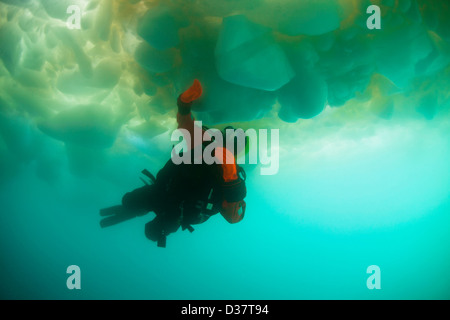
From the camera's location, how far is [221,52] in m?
3.42

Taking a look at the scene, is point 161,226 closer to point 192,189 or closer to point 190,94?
point 192,189

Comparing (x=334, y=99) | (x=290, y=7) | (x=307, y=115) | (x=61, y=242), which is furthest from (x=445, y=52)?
(x=61, y=242)

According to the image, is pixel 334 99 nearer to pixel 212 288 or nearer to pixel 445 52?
pixel 445 52

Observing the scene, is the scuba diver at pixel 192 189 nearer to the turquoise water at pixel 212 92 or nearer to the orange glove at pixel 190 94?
the orange glove at pixel 190 94

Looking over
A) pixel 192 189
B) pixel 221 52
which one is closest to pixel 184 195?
pixel 192 189

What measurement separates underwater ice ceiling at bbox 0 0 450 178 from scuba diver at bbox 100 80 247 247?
3.30 ft

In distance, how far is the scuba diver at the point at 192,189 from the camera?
3.13 metres

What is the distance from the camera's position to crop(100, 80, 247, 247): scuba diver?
313cm

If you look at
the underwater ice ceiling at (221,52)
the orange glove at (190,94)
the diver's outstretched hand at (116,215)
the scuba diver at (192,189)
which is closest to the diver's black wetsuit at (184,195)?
the scuba diver at (192,189)

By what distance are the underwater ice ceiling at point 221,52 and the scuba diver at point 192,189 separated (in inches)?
39.6

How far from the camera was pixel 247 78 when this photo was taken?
3.57 metres

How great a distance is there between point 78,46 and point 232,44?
2980 mm

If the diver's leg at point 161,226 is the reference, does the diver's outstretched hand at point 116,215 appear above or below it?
above
